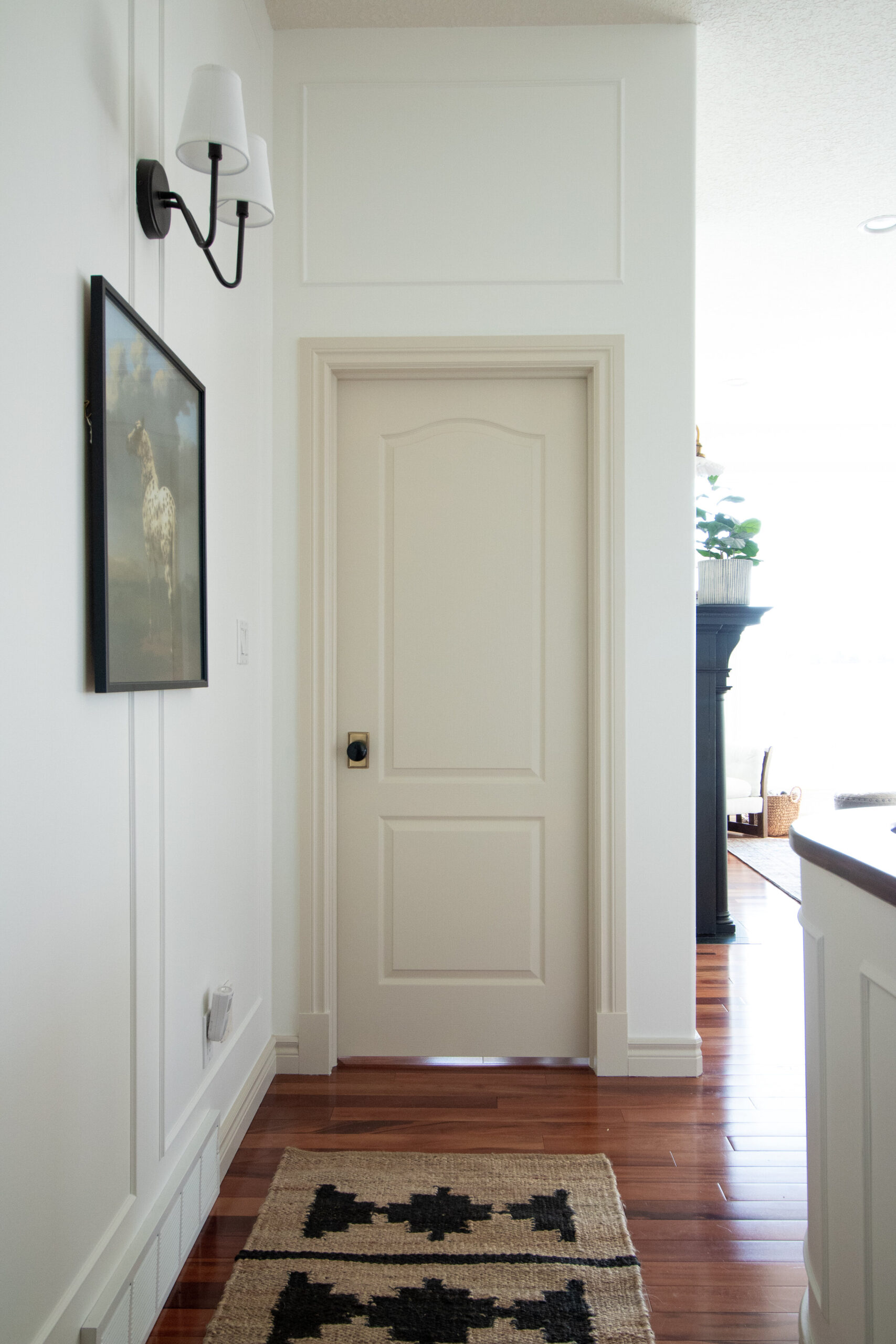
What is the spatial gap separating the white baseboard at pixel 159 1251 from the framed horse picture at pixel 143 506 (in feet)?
2.99

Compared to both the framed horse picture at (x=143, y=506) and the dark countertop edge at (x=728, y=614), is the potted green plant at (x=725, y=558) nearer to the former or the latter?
the dark countertop edge at (x=728, y=614)

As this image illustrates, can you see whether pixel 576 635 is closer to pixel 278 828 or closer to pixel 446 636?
pixel 446 636

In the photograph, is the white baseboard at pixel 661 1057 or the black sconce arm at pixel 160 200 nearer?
the black sconce arm at pixel 160 200

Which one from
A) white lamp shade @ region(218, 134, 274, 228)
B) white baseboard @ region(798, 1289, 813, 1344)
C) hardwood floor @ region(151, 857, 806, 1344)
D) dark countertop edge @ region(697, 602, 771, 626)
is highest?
white lamp shade @ region(218, 134, 274, 228)

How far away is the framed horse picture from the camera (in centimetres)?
131

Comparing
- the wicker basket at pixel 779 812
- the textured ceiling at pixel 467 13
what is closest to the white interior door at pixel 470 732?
the textured ceiling at pixel 467 13

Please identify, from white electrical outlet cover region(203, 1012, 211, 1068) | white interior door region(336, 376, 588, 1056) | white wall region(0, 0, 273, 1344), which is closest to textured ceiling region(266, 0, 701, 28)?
white wall region(0, 0, 273, 1344)

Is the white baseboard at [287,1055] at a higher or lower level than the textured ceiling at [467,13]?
lower

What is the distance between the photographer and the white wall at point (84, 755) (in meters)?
1.11

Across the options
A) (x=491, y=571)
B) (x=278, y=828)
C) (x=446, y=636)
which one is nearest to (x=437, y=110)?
(x=491, y=571)

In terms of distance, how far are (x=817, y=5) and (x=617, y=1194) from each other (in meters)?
3.12

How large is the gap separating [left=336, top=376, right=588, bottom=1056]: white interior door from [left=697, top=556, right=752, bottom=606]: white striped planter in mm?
1567

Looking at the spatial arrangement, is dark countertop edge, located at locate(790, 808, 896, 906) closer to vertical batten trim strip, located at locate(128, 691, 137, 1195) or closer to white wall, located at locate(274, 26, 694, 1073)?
vertical batten trim strip, located at locate(128, 691, 137, 1195)

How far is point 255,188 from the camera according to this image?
1.73 meters
